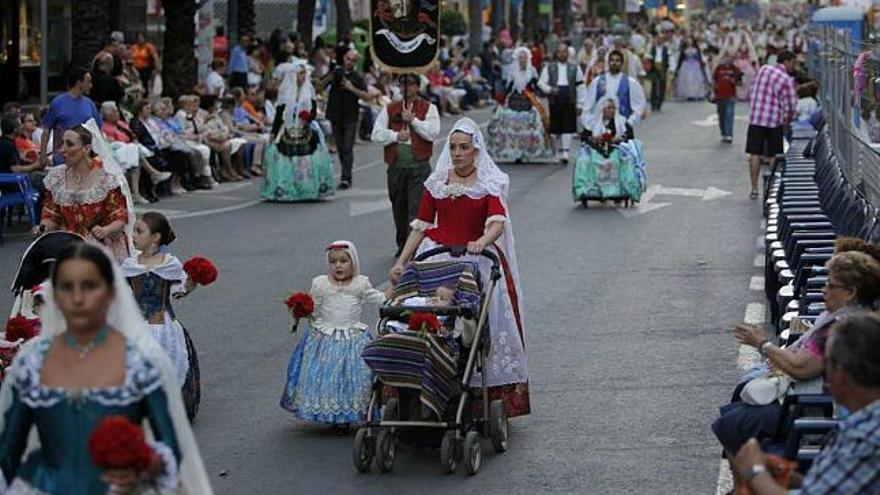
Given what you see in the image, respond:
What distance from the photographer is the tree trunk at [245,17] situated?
137ft

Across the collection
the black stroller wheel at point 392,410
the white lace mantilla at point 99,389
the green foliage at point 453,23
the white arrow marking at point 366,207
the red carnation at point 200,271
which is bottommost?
the white arrow marking at point 366,207

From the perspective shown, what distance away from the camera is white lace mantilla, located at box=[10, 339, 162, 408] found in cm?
602

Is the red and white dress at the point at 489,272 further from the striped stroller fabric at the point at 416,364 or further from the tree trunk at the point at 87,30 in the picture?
the tree trunk at the point at 87,30

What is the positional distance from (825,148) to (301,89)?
295 inches

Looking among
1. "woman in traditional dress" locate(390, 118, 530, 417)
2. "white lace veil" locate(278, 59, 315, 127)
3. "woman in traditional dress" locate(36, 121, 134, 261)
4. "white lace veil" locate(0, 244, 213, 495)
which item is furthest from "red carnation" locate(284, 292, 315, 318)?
"white lace veil" locate(278, 59, 315, 127)

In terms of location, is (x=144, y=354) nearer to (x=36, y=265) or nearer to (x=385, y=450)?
(x=385, y=450)

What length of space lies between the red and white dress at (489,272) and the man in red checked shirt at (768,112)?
528 inches

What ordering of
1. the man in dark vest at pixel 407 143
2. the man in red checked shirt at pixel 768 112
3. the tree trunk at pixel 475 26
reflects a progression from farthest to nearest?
1. the tree trunk at pixel 475 26
2. the man in red checked shirt at pixel 768 112
3. the man in dark vest at pixel 407 143

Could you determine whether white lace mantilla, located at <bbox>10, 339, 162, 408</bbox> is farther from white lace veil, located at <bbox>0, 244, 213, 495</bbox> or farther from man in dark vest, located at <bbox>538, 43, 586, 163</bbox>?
man in dark vest, located at <bbox>538, 43, 586, 163</bbox>

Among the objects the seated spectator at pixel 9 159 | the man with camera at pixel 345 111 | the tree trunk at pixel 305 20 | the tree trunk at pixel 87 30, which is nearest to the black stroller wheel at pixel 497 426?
the seated spectator at pixel 9 159

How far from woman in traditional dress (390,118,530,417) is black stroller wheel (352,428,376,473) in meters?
0.91

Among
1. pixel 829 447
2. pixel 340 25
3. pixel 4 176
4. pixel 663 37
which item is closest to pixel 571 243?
pixel 4 176

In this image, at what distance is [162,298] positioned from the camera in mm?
11094

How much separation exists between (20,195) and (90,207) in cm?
887
